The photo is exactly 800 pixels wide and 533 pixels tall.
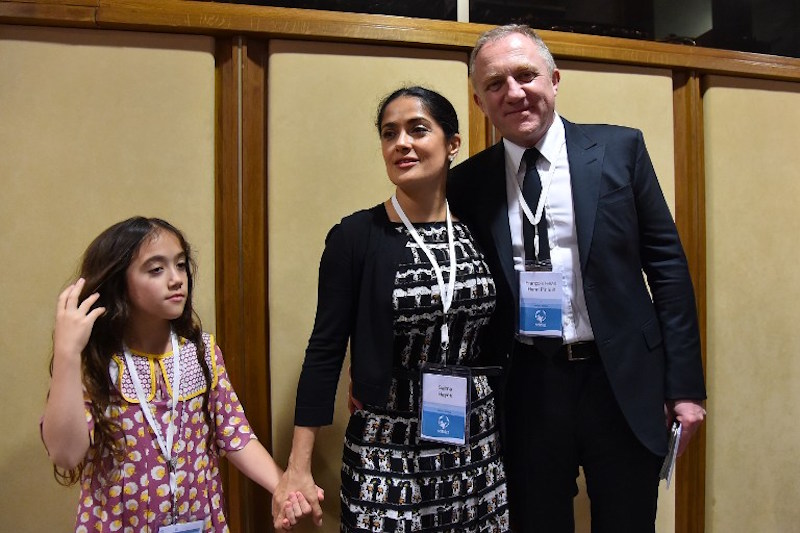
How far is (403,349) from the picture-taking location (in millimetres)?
1290

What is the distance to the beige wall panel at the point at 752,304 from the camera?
83.0 inches

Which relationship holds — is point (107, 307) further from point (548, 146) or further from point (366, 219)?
point (548, 146)

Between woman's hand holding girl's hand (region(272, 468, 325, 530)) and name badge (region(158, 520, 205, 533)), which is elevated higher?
woman's hand holding girl's hand (region(272, 468, 325, 530))

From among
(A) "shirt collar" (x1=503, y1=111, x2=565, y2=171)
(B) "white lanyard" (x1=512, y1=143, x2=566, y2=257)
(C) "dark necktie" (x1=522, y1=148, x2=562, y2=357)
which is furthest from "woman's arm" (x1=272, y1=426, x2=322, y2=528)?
(A) "shirt collar" (x1=503, y1=111, x2=565, y2=171)

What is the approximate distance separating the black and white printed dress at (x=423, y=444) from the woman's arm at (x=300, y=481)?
86 mm

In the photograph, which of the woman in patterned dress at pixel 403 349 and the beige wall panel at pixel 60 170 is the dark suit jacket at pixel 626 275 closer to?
the woman in patterned dress at pixel 403 349

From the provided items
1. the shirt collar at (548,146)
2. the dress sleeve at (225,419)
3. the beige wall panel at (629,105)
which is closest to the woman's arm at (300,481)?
the dress sleeve at (225,419)

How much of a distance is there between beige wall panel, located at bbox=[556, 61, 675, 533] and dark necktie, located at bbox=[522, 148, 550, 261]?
66cm

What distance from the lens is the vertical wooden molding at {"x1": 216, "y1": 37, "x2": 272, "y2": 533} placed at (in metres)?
1.73

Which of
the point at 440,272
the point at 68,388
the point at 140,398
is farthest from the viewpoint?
the point at 440,272

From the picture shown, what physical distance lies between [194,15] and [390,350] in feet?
4.03

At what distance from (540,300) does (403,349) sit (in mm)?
373

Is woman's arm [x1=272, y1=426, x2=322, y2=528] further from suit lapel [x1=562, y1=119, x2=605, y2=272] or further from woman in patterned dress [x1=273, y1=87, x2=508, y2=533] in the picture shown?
suit lapel [x1=562, y1=119, x2=605, y2=272]

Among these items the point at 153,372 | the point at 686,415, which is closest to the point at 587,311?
the point at 686,415
